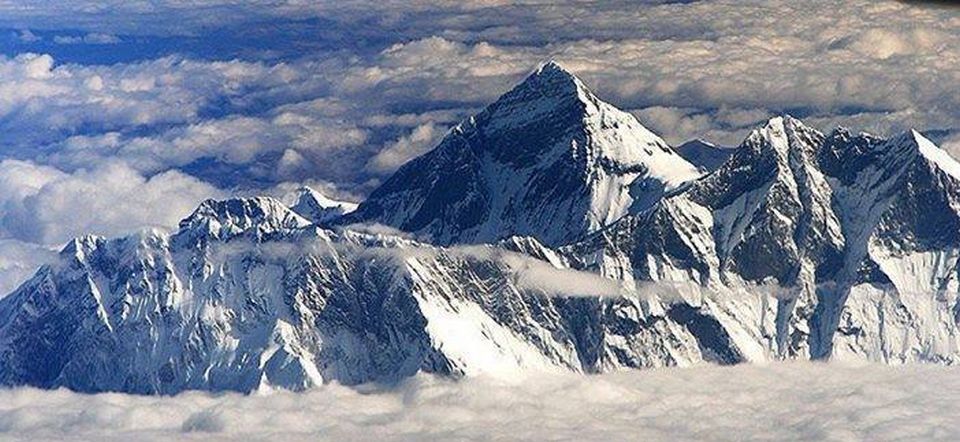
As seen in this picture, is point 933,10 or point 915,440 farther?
point 915,440

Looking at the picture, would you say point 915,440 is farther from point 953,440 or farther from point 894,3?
point 894,3

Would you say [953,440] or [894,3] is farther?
[953,440]

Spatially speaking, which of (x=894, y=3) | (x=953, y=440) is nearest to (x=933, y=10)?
(x=894, y=3)

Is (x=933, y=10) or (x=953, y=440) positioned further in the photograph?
(x=953, y=440)

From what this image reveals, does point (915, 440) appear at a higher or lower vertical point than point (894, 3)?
lower

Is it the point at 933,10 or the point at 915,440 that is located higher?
the point at 933,10

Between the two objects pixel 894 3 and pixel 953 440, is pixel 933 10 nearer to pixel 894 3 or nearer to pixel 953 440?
pixel 894 3

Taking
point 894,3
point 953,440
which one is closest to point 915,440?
point 953,440
